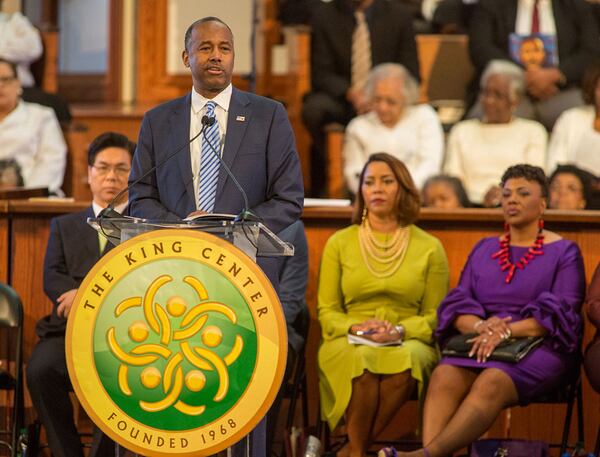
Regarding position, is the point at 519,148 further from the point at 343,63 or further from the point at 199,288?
the point at 199,288

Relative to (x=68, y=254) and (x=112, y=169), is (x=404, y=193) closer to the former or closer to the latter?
(x=112, y=169)

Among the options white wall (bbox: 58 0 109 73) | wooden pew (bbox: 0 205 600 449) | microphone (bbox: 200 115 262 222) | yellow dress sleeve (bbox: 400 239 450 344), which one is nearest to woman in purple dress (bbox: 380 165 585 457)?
yellow dress sleeve (bbox: 400 239 450 344)

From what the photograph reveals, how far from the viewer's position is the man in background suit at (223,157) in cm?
354

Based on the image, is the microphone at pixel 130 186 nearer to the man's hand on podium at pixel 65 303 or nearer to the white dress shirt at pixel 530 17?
the man's hand on podium at pixel 65 303

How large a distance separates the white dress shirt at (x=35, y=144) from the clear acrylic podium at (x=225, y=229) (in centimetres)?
351

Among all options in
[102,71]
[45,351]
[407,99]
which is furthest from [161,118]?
[102,71]

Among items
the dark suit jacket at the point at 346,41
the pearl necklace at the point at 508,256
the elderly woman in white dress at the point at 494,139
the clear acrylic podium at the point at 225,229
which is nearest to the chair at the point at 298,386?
the pearl necklace at the point at 508,256

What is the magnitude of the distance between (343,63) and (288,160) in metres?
3.87

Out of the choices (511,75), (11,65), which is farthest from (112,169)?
(511,75)

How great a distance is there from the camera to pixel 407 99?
22.2 ft

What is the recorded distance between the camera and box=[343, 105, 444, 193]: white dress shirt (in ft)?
22.0

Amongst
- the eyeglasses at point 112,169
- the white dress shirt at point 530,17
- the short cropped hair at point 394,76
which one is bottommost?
the eyeglasses at point 112,169

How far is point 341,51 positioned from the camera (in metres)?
7.39

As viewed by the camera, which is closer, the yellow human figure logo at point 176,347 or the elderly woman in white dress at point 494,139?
the yellow human figure logo at point 176,347
